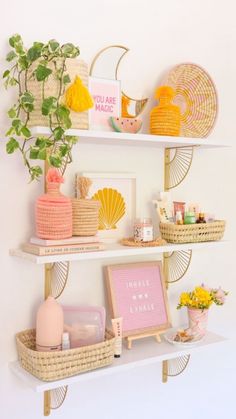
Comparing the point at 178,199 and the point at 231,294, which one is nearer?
the point at 178,199

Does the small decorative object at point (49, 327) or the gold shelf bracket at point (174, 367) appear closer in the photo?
the small decorative object at point (49, 327)

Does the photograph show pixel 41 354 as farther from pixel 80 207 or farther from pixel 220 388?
pixel 220 388

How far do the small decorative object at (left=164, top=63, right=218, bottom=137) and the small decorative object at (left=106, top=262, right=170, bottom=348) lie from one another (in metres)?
0.47

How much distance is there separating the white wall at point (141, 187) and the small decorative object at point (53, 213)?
12 cm

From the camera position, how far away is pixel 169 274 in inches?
64.5

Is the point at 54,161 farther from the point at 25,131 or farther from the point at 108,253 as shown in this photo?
the point at 108,253

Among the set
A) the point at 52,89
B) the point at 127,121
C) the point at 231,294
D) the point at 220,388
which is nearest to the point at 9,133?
the point at 52,89

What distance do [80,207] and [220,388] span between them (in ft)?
3.39

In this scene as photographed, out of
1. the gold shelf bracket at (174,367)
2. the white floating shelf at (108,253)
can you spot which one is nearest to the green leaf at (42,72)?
the white floating shelf at (108,253)

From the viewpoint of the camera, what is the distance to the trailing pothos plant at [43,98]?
116 cm

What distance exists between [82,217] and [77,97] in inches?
12.2

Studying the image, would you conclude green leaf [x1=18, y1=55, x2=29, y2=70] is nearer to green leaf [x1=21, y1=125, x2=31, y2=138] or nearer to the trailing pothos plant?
the trailing pothos plant

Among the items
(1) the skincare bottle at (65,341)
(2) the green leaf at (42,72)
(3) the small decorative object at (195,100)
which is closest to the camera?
(2) the green leaf at (42,72)

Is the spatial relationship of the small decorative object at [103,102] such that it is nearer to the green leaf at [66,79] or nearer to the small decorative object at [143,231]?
the green leaf at [66,79]
